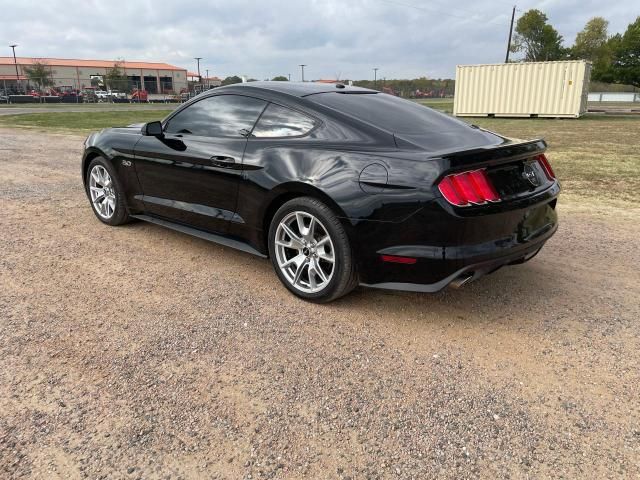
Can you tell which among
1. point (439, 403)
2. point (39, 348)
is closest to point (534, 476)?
point (439, 403)

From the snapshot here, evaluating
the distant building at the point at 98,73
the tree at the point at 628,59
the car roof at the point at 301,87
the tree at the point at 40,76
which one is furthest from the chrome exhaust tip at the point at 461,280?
the distant building at the point at 98,73

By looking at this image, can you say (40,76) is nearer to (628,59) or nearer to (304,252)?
(628,59)

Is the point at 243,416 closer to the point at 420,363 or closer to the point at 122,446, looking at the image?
the point at 122,446

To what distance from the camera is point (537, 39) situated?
4878 centimetres

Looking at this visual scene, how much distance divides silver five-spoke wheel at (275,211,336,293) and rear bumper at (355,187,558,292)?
300 millimetres

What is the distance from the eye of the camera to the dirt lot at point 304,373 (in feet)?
6.90

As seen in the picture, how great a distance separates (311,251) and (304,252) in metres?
0.08

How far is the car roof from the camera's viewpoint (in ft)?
12.7

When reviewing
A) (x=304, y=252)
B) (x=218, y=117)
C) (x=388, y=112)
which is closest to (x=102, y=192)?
(x=218, y=117)

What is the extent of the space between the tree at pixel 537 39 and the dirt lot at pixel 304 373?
5135cm

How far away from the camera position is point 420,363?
280 centimetres

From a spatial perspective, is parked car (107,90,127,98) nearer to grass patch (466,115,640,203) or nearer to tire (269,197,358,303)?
grass patch (466,115,640,203)

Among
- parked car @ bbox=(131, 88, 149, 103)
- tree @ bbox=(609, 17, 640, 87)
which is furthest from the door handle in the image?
parked car @ bbox=(131, 88, 149, 103)

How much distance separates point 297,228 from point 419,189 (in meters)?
1.02
